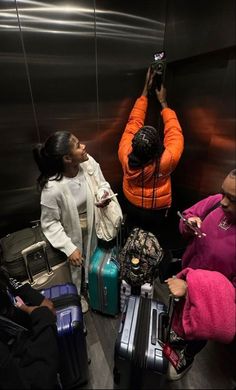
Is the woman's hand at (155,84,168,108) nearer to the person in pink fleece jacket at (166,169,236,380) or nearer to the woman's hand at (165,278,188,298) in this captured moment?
the person in pink fleece jacket at (166,169,236,380)

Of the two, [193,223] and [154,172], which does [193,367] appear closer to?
[193,223]

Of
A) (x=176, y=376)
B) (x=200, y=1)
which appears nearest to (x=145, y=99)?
(x=200, y=1)

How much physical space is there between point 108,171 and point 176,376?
2014mm

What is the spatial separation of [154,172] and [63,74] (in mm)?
1223

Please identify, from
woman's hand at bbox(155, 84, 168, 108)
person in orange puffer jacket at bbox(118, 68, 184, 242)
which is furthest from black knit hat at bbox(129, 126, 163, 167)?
woman's hand at bbox(155, 84, 168, 108)

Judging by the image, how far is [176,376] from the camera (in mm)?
1462

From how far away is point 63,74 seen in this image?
5.97ft

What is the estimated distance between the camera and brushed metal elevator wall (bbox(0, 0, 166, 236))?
1604 millimetres

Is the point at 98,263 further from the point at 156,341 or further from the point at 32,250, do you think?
the point at 156,341

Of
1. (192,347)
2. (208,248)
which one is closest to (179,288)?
(208,248)

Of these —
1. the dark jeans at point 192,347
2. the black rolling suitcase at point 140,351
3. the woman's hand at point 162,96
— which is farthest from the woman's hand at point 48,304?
the woman's hand at point 162,96

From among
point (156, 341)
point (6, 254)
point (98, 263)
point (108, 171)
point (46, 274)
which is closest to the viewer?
point (156, 341)

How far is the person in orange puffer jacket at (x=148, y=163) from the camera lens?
5.01 ft

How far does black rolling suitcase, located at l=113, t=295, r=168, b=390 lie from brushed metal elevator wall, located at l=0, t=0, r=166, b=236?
→ 4.81ft
